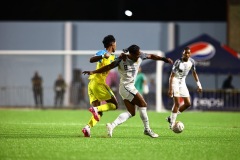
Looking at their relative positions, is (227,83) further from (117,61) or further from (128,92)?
(117,61)

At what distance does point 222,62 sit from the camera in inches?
1363

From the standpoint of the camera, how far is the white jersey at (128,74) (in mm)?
15594

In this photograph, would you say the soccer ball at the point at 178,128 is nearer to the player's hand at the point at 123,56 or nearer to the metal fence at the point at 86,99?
the player's hand at the point at 123,56

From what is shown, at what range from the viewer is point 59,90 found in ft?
113

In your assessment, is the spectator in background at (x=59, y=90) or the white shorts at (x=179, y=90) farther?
the spectator in background at (x=59, y=90)

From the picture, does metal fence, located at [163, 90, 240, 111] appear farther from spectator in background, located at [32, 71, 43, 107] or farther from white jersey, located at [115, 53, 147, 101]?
white jersey, located at [115, 53, 147, 101]

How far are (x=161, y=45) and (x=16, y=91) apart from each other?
11.5 m

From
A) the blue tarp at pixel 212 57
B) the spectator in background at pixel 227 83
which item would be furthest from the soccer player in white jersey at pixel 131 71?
the spectator in background at pixel 227 83
